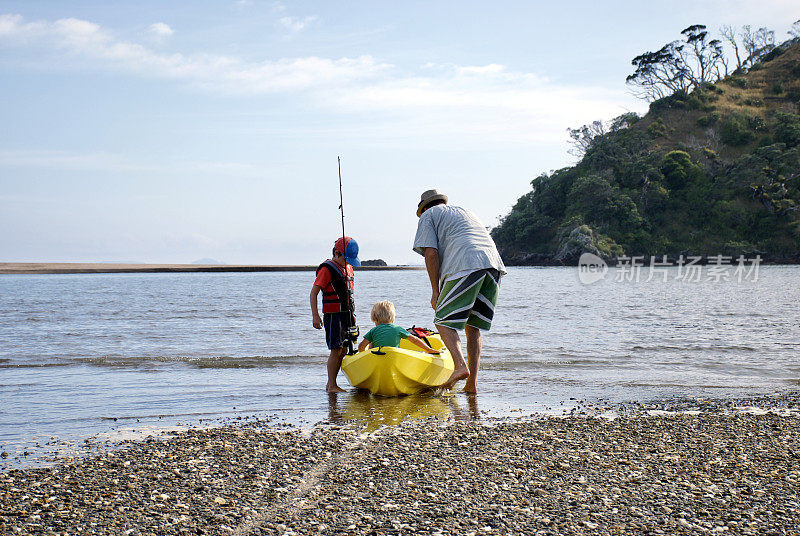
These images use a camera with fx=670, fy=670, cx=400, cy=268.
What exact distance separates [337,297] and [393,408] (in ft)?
5.43

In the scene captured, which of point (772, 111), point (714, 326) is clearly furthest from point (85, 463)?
point (772, 111)

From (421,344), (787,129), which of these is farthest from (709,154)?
(421,344)

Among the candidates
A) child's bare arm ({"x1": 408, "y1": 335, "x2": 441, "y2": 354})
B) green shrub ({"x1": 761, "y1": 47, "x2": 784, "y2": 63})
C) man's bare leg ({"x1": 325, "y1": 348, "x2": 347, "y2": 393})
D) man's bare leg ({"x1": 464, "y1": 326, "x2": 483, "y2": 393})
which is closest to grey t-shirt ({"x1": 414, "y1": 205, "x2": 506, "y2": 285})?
man's bare leg ({"x1": 464, "y1": 326, "x2": 483, "y2": 393})

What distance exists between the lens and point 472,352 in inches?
317

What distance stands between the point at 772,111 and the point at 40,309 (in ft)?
366

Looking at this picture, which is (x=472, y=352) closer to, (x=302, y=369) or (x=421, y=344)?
(x=421, y=344)

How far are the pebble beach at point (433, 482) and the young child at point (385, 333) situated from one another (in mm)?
2186

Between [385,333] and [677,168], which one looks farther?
[677,168]

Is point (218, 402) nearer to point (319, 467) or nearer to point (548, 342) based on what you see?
point (319, 467)

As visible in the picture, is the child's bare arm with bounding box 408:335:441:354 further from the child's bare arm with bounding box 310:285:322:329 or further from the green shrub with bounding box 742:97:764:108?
the green shrub with bounding box 742:97:764:108

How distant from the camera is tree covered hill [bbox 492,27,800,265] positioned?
8919cm

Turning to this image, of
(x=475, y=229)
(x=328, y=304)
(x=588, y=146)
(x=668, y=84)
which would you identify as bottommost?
(x=328, y=304)

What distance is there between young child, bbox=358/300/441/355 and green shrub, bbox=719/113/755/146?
10646 centimetres

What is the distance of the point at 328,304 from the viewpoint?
8539mm
